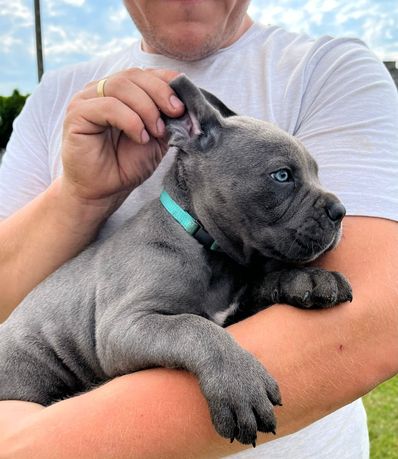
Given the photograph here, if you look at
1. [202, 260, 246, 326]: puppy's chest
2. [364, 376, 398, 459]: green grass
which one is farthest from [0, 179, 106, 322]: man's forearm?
[364, 376, 398, 459]: green grass

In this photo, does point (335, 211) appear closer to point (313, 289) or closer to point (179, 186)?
point (313, 289)

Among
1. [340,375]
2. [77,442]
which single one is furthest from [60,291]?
[340,375]

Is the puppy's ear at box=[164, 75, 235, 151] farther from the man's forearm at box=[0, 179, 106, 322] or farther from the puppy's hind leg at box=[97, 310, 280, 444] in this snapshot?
the puppy's hind leg at box=[97, 310, 280, 444]

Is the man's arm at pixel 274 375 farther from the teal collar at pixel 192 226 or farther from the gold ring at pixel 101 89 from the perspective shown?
the gold ring at pixel 101 89

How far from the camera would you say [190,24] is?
2.57 meters

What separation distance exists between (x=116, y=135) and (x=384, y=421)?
13.1 ft

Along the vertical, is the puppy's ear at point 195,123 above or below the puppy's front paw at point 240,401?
above

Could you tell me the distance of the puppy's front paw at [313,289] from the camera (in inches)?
74.9

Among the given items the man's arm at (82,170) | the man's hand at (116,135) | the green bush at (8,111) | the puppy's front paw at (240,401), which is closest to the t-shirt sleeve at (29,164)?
the man's arm at (82,170)

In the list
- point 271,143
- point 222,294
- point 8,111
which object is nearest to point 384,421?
point 222,294

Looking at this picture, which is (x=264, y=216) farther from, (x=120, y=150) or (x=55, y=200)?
(x=55, y=200)

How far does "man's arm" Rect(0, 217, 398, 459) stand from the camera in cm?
179

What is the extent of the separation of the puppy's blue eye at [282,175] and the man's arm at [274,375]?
47 centimetres

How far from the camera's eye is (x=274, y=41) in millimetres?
2717
